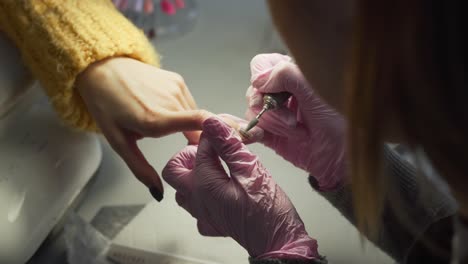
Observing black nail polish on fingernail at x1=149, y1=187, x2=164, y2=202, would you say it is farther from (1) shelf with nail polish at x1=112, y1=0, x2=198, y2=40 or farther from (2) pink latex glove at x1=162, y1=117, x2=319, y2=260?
(1) shelf with nail polish at x1=112, y1=0, x2=198, y2=40

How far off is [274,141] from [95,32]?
0.24 metres

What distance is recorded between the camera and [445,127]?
1.06 ft

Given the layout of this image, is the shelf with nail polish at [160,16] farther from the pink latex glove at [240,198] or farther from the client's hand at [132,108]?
the pink latex glove at [240,198]

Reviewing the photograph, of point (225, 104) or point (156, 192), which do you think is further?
point (225, 104)

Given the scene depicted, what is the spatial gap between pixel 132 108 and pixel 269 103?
0.48 feet

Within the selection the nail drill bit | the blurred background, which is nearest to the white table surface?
the blurred background

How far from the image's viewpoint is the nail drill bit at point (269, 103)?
0.56 m

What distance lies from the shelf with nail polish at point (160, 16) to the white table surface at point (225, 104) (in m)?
0.02

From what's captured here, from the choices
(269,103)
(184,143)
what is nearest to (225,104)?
(184,143)

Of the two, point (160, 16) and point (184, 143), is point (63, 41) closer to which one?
point (184, 143)

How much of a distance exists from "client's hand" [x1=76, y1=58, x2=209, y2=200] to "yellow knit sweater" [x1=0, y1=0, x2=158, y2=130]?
16 mm

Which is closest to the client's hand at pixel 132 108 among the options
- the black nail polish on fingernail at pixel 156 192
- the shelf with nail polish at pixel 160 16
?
the black nail polish on fingernail at pixel 156 192

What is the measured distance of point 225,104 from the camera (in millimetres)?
776

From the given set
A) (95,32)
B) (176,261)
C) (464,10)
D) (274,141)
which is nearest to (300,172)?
(274,141)
